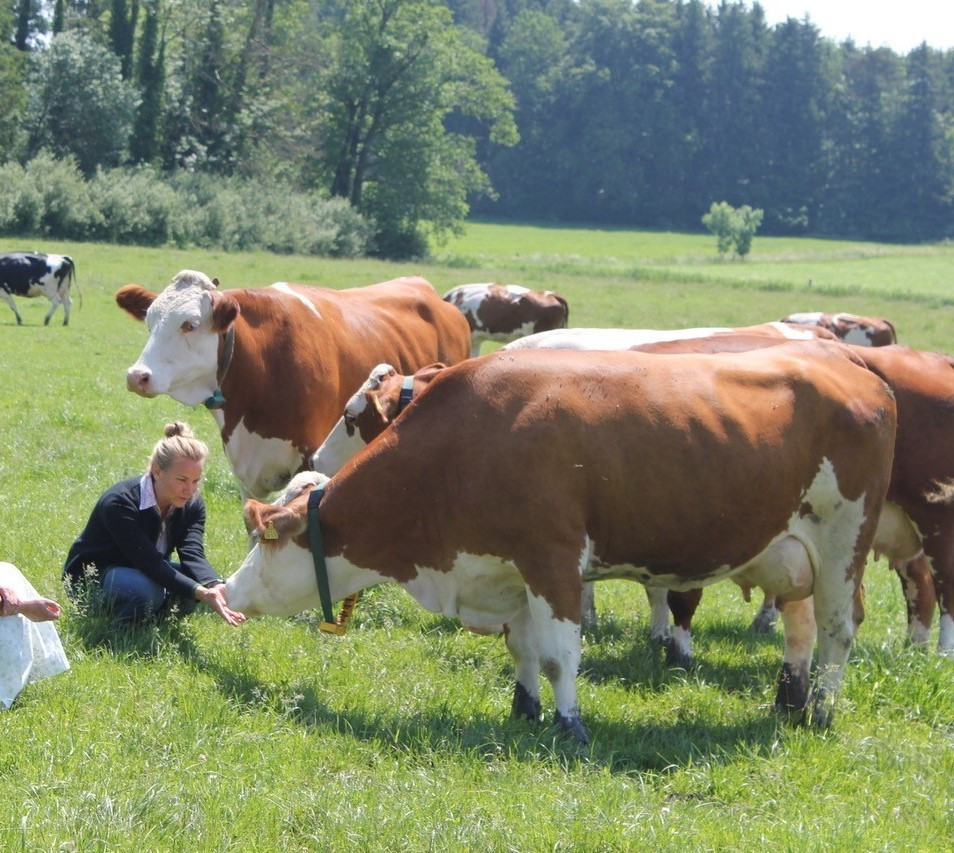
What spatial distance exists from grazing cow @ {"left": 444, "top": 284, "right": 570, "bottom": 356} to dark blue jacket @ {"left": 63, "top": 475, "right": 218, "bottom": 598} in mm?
17167

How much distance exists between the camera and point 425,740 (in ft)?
18.4

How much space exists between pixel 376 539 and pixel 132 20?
186 feet

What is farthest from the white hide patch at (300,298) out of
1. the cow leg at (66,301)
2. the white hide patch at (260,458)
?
the cow leg at (66,301)

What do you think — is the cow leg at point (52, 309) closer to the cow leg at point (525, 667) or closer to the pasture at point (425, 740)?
the pasture at point (425, 740)

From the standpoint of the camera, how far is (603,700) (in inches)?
261

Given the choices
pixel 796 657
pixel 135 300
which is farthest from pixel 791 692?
pixel 135 300

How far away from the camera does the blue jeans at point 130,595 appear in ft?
22.2

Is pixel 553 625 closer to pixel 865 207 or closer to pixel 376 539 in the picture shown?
pixel 376 539

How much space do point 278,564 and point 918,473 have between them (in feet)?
14.1

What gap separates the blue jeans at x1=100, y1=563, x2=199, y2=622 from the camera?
22.2ft

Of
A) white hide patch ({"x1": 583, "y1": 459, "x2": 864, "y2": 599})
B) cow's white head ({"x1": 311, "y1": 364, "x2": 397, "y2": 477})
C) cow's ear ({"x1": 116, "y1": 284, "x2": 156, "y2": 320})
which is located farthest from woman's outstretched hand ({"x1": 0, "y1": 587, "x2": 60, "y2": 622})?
cow's ear ({"x1": 116, "y1": 284, "x2": 156, "y2": 320})

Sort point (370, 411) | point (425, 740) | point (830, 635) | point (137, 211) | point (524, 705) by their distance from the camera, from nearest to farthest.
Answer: point (425, 740) < point (524, 705) < point (830, 635) < point (370, 411) < point (137, 211)

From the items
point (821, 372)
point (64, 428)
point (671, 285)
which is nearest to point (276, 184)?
point (671, 285)

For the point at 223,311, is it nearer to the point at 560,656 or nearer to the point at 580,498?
the point at 580,498
